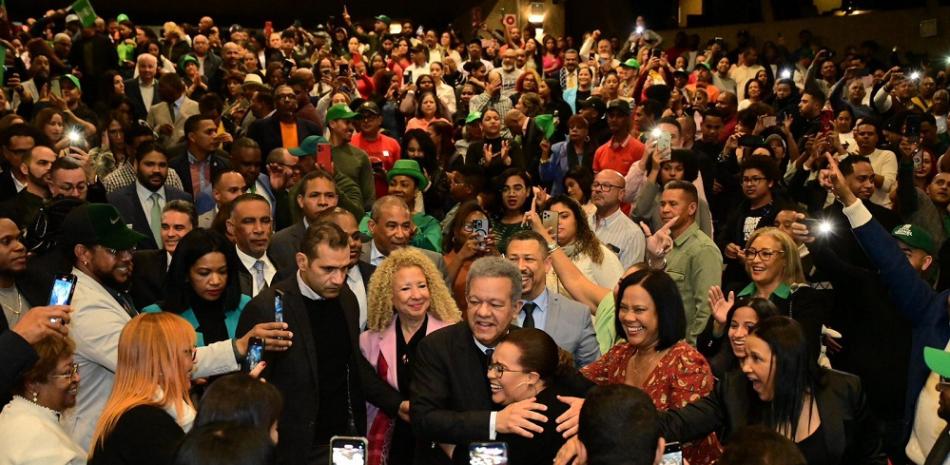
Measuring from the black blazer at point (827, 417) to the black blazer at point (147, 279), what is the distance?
9.27 ft

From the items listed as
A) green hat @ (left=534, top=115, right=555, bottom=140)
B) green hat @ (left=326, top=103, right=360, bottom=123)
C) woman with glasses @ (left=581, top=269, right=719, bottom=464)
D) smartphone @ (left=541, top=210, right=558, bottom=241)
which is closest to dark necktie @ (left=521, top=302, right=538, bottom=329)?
woman with glasses @ (left=581, top=269, right=719, bottom=464)

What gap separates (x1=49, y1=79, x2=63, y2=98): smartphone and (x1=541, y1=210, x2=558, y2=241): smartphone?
5.85 metres

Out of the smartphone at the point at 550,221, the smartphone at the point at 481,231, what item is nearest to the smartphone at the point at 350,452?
the smartphone at the point at 481,231

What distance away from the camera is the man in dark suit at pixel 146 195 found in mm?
6781

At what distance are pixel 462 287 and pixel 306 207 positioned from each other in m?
1.08

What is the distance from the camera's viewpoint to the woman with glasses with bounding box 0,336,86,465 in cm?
340

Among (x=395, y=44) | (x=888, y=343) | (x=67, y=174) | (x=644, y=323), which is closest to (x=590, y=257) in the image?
(x=888, y=343)

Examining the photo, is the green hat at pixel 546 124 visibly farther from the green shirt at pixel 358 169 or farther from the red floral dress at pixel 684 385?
the red floral dress at pixel 684 385

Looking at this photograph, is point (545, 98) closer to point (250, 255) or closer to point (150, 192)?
point (150, 192)

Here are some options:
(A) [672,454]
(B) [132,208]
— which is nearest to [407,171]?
(B) [132,208]

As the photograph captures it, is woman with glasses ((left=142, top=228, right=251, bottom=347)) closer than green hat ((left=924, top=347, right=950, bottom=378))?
No

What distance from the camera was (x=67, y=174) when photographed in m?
6.17

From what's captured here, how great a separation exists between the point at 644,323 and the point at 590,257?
211 centimetres

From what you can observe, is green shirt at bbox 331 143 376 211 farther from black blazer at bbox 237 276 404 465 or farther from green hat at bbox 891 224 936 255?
green hat at bbox 891 224 936 255
